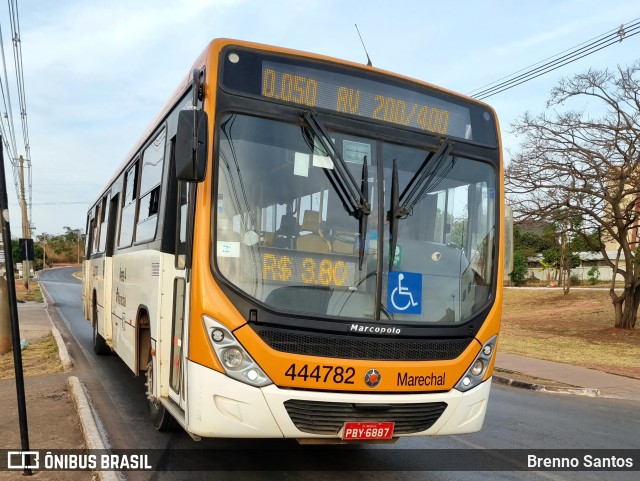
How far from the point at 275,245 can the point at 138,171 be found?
369cm

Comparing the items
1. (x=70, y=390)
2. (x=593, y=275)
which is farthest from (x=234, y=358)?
(x=593, y=275)

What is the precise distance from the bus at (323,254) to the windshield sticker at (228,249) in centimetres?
1

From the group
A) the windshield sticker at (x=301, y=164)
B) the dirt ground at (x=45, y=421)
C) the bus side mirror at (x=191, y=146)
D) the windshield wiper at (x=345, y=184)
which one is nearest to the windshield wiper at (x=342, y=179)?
the windshield wiper at (x=345, y=184)

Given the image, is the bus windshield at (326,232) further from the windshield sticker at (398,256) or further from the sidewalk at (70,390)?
the sidewalk at (70,390)

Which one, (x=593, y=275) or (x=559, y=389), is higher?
(x=593, y=275)

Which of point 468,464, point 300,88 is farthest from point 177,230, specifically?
point 468,464

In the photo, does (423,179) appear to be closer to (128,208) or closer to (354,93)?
(354,93)

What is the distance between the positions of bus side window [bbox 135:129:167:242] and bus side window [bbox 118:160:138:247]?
0.51m

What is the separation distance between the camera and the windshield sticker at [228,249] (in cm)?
463

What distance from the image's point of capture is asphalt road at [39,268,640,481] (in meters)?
5.59

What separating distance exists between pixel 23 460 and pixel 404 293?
335 centimetres

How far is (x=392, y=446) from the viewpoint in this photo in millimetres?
6539

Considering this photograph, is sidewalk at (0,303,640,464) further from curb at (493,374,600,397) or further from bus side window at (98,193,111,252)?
bus side window at (98,193,111,252)

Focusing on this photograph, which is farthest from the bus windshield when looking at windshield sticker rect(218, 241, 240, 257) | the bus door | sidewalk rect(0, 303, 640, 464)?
sidewalk rect(0, 303, 640, 464)
